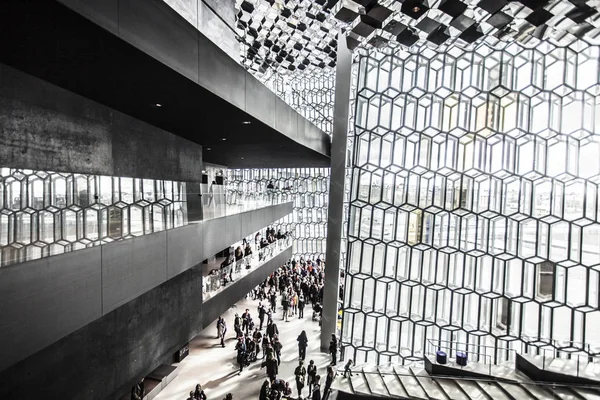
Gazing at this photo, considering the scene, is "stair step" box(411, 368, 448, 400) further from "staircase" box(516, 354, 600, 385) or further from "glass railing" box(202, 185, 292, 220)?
"glass railing" box(202, 185, 292, 220)

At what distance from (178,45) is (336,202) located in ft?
32.5

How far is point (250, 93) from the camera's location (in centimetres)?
725

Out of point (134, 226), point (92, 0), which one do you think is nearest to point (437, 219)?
point (134, 226)

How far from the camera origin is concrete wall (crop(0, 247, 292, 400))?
5336 millimetres

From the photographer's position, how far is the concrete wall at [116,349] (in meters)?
5.34

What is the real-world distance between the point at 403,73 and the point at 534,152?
5.30 meters

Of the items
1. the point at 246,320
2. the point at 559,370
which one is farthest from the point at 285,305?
the point at 559,370

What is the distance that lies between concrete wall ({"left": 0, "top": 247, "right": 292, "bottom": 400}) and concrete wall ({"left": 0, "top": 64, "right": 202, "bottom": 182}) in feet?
9.68

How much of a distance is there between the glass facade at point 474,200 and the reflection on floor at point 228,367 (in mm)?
2065

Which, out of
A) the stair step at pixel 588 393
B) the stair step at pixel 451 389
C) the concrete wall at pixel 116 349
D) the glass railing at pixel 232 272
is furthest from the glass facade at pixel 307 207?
the stair step at pixel 588 393

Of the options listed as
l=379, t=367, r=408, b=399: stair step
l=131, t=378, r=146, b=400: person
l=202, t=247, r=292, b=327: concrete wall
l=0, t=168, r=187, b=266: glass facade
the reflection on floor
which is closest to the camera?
l=0, t=168, r=187, b=266: glass facade

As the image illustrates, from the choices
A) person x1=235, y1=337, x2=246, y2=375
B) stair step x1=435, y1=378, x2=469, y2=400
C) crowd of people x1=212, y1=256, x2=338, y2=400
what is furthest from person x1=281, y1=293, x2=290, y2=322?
stair step x1=435, y1=378, x2=469, y2=400

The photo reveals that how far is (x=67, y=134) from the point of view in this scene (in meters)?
6.04

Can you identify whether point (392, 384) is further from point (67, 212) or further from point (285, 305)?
point (67, 212)
